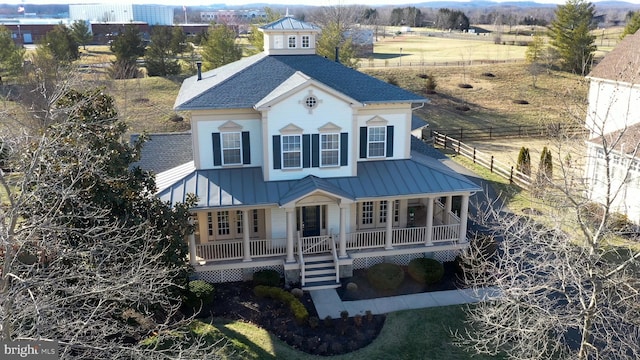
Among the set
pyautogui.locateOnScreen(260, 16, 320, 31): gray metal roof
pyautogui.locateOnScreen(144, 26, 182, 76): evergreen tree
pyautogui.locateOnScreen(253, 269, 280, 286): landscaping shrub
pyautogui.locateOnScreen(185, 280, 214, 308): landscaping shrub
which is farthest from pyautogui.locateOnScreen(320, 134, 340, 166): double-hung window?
pyautogui.locateOnScreen(144, 26, 182, 76): evergreen tree

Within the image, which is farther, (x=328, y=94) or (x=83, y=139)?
(x=328, y=94)

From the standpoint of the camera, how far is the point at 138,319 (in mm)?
16859

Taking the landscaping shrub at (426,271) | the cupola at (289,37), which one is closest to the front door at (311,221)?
the landscaping shrub at (426,271)

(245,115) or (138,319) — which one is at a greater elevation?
(245,115)

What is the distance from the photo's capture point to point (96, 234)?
13094mm

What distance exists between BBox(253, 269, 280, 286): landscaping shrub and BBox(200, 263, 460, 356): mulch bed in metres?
0.42

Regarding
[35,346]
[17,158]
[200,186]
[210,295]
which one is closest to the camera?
[35,346]

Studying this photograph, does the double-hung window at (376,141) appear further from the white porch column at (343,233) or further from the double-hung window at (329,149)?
the white porch column at (343,233)

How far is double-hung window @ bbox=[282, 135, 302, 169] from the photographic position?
2120 centimetres

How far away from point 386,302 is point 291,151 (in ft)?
22.7

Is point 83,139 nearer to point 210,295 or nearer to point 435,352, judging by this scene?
point 210,295

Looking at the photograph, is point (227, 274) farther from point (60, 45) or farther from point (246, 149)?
point (60, 45)

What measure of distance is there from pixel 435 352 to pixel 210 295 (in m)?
7.96

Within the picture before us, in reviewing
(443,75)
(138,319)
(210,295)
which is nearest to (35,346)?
(138,319)
